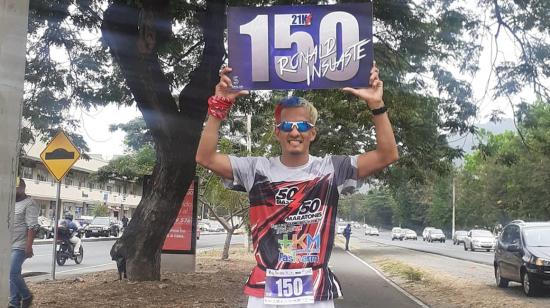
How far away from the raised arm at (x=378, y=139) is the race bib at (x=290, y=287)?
634 mm

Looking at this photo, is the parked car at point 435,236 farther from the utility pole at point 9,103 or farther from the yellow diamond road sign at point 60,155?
the utility pole at point 9,103

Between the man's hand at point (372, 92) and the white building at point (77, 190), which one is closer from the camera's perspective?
the man's hand at point (372, 92)

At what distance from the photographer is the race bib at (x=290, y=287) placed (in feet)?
8.79

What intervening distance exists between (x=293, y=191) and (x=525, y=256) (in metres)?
10.9

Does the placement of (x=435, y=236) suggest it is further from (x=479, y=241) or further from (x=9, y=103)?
(x=9, y=103)

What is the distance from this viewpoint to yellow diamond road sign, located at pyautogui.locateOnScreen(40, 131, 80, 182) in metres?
11.8

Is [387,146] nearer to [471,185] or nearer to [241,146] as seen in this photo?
[241,146]

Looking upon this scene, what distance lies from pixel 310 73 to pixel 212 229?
81.4m

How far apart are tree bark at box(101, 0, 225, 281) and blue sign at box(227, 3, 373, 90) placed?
21.5 ft

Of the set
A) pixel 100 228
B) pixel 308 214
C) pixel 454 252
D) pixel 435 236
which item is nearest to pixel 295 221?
pixel 308 214

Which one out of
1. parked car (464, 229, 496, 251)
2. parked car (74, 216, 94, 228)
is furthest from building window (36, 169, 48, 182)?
parked car (464, 229, 496, 251)

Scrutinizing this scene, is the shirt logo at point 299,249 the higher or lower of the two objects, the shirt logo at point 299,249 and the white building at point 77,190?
the lower

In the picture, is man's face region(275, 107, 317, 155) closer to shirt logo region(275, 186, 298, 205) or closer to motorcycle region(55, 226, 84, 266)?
shirt logo region(275, 186, 298, 205)

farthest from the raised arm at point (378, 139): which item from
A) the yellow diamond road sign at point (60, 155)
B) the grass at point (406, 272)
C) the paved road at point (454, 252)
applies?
the paved road at point (454, 252)
